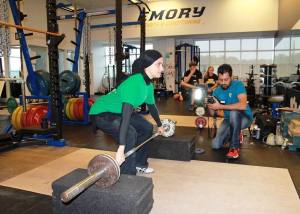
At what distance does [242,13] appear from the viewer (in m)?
10.2

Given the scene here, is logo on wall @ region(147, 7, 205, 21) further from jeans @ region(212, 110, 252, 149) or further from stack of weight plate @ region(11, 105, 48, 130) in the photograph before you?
jeans @ region(212, 110, 252, 149)

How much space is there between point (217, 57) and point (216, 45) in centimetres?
59

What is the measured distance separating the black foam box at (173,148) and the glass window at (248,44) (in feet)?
34.6

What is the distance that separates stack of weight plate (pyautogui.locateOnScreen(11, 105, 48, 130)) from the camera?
4.79m

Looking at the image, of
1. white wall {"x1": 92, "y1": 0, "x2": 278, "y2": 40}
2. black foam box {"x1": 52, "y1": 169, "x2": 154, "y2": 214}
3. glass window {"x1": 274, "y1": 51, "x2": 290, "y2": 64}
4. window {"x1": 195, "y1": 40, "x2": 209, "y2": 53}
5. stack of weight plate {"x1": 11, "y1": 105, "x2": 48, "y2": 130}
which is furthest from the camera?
window {"x1": 195, "y1": 40, "x2": 209, "y2": 53}

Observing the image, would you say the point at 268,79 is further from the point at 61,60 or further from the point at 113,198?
the point at 61,60

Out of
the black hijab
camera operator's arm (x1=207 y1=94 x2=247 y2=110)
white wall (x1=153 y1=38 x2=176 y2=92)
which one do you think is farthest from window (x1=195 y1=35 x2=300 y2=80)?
the black hijab

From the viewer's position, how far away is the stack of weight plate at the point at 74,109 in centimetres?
577

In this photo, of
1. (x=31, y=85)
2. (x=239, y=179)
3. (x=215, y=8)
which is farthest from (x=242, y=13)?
(x=239, y=179)

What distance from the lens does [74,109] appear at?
5785 mm

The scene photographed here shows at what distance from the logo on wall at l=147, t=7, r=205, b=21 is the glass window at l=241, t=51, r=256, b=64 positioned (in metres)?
3.34

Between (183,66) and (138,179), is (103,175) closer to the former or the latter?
(138,179)

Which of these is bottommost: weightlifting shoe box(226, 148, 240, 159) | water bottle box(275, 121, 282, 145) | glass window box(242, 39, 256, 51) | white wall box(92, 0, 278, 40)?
Answer: weightlifting shoe box(226, 148, 240, 159)

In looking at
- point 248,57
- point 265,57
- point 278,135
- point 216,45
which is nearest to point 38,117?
point 278,135
